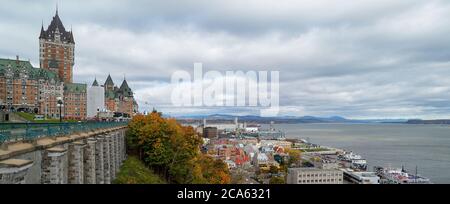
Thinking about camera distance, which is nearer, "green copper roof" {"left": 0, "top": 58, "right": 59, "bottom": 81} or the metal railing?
the metal railing

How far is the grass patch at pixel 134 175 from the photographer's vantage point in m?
16.2

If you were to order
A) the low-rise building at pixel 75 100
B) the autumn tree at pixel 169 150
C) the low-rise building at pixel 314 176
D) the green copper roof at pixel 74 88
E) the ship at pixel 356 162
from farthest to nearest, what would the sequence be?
the ship at pixel 356 162
the green copper roof at pixel 74 88
the low-rise building at pixel 75 100
the low-rise building at pixel 314 176
the autumn tree at pixel 169 150

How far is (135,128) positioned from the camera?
25125 mm

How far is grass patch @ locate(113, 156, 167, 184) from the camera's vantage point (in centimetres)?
1616

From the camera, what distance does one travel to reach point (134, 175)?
18.4 metres

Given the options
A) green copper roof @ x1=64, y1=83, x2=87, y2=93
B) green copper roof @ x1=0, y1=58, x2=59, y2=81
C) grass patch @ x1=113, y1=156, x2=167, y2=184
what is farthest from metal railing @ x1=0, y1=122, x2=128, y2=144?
green copper roof @ x1=64, y1=83, x2=87, y2=93

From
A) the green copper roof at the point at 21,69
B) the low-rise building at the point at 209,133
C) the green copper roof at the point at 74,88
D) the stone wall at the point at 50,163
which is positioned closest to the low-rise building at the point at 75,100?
the green copper roof at the point at 74,88

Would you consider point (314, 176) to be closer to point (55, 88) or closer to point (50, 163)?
point (50, 163)

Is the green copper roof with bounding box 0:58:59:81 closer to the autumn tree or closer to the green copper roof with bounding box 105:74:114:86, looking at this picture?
the green copper roof with bounding box 105:74:114:86

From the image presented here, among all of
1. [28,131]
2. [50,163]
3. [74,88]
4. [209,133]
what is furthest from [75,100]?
[209,133]

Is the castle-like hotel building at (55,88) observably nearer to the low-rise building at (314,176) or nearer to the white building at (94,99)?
the white building at (94,99)
